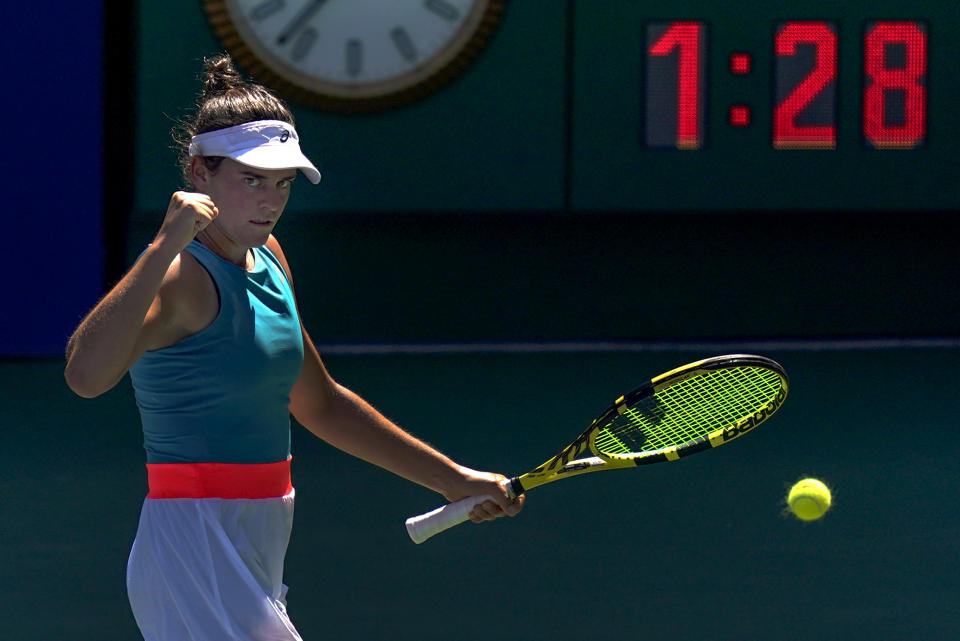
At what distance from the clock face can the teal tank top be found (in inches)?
283

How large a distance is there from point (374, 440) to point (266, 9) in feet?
22.9

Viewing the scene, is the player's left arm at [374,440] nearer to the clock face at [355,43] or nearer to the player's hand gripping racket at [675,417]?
the player's hand gripping racket at [675,417]

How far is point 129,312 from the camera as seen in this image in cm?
233

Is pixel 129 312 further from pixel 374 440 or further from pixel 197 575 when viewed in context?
pixel 374 440

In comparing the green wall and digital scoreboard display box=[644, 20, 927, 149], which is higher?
digital scoreboard display box=[644, 20, 927, 149]

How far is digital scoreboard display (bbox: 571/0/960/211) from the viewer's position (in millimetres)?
9578

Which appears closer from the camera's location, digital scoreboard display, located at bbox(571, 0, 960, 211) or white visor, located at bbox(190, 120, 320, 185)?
white visor, located at bbox(190, 120, 320, 185)

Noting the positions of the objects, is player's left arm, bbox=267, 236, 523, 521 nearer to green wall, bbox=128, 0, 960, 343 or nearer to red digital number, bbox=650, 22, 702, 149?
red digital number, bbox=650, 22, 702, 149

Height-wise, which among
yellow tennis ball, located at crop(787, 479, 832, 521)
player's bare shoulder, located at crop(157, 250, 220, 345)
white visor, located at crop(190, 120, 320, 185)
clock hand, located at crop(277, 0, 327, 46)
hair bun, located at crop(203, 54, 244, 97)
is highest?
clock hand, located at crop(277, 0, 327, 46)

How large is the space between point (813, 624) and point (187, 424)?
256cm

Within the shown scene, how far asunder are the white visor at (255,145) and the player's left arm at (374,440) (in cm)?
33

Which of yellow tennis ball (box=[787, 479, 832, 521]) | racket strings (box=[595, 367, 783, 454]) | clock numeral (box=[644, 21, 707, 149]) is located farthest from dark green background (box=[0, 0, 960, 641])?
racket strings (box=[595, 367, 783, 454])

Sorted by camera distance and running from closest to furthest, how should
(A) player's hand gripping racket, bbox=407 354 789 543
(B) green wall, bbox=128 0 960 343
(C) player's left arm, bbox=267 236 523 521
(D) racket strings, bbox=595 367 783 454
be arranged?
(C) player's left arm, bbox=267 236 523 521
(A) player's hand gripping racket, bbox=407 354 789 543
(D) racket strings, bbox=595 367 783 454
(B) green wall, bbox=128 0 960 343

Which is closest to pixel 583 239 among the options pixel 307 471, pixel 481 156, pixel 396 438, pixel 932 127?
pixel 481 156
